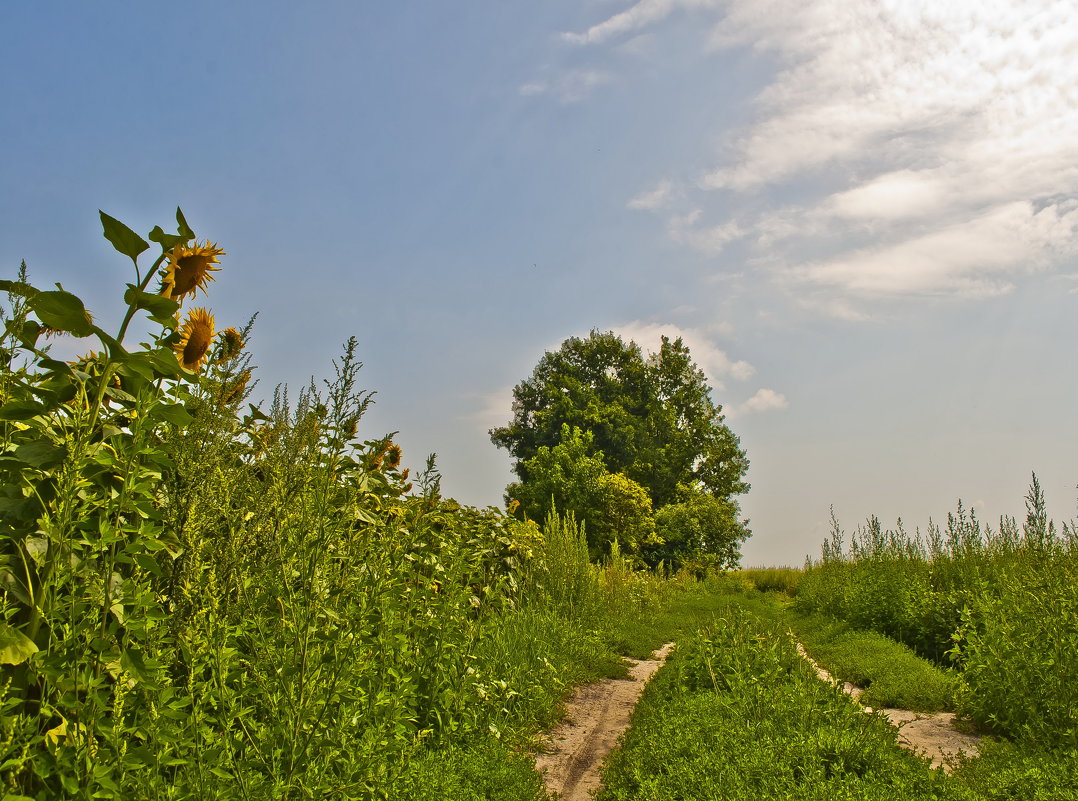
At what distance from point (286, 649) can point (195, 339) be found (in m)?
1.63

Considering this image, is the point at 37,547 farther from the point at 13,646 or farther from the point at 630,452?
the point at 630,452

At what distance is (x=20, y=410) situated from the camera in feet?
7.07

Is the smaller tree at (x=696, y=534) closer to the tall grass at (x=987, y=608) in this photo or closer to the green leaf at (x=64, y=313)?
the tall grass at (x=987, y=608)

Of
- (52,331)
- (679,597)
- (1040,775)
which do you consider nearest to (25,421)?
(52,331)

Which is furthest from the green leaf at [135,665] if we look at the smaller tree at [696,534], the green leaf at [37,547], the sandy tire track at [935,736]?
the smaller tree at [696,534]

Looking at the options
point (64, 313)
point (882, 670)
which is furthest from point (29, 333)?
point (882, 670)

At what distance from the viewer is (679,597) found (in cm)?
1482

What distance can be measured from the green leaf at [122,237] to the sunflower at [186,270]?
0.77 feet

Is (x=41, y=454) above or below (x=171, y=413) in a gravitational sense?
below

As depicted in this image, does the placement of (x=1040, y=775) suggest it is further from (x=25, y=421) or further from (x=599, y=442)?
(x=599, y=442)

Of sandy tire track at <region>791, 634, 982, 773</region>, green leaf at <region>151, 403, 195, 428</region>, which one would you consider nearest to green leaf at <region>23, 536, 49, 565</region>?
green leaf at <region>151, 403, 195, 428</region>

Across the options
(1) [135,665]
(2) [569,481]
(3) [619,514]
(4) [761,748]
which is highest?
(2) [569,481]

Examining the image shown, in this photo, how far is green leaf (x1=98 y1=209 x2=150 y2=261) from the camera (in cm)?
258

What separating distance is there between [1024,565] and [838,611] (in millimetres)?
3425
